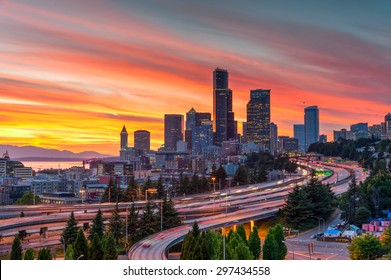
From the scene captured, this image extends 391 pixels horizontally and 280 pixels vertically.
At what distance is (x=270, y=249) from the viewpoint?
16453 mm

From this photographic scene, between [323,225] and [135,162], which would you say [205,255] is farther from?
[135,162]

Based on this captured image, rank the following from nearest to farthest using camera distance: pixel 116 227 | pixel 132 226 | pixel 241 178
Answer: pixel 132 226
pixel 116 227
pixel 241 178

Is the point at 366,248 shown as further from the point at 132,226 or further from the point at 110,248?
the point at 132,226

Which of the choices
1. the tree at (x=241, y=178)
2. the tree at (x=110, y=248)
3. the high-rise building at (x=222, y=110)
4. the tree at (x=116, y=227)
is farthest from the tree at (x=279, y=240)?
the high-rise building at (x=222, y=110)

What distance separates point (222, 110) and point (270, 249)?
153 meters

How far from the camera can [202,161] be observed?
4304 inches

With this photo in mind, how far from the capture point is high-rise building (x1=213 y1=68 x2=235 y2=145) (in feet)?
530

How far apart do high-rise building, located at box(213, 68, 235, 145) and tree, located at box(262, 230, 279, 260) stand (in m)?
136

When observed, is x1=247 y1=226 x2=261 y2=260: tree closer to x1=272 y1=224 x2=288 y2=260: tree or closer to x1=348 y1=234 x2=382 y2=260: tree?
x1=272 y1=224 x2=288 y2=260: tree

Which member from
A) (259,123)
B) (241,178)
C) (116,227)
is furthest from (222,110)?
(116,227)

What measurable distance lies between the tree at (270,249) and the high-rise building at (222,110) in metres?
136

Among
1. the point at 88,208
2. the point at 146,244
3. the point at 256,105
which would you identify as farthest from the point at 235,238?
the point at 256,105

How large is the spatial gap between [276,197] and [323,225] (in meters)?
11.0
